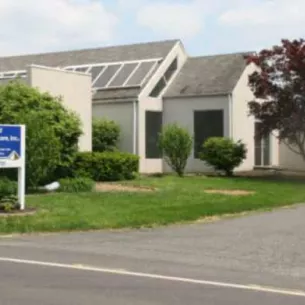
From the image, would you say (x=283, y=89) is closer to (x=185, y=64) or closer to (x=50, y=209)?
(x=185, y=64)

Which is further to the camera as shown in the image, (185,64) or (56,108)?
(185,64)

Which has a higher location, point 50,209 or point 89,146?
point 89,146

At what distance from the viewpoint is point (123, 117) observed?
33.0 meters

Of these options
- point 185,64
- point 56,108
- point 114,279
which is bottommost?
point 114,279

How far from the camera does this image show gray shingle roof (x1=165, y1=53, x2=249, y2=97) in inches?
1319

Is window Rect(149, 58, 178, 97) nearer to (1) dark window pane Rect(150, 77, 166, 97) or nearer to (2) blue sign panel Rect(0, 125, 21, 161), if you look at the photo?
(1) dark window pane Rect(150, 77, 166, 97)

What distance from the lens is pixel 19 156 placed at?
57.1 feet

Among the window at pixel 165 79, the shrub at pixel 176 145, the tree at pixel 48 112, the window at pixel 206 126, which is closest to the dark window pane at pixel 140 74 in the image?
the window at pixel 165 79

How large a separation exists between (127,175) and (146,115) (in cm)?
733

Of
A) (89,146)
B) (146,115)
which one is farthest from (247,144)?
(89,146)

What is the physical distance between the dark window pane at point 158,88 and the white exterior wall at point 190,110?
57cm

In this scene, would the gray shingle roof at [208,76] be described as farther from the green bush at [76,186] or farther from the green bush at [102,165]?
the green bush at [76,186]

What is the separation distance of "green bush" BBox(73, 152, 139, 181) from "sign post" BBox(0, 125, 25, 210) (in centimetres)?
805

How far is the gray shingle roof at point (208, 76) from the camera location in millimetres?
33500
